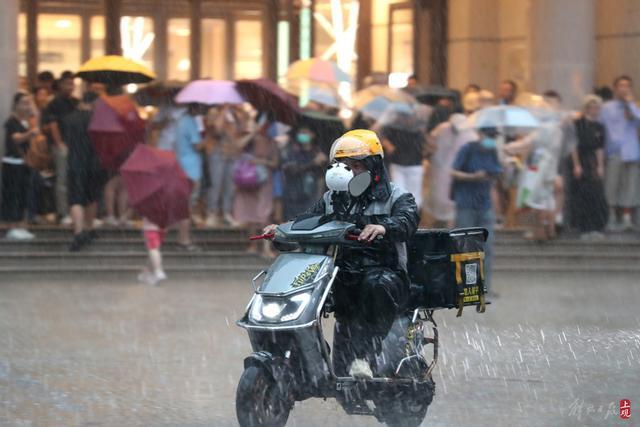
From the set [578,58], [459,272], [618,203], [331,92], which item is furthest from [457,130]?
[459,272]

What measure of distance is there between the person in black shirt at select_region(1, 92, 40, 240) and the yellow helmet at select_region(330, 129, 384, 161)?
9.76 m

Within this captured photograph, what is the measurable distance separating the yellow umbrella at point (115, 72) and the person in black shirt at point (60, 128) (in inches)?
16.5

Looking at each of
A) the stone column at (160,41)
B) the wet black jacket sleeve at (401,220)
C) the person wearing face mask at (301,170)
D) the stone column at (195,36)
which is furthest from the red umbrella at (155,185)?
the stone column at (195,36)

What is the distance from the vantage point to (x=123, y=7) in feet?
78.8

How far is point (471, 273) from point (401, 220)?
2.38 ft

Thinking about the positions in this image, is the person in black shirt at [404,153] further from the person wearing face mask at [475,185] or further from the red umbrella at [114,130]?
the red umbrella at [114,130]

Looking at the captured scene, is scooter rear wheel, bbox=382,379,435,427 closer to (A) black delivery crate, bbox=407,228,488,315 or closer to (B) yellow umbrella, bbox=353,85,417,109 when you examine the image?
(A) black delivery crate, bbox=407,228,488,315

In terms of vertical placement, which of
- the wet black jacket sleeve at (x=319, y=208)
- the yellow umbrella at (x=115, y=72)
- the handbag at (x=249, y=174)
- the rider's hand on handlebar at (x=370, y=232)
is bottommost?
the handbag at (x=249, y=174)

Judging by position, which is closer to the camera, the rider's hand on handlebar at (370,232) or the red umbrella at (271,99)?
the rider's hand on handlebar at (370,232)

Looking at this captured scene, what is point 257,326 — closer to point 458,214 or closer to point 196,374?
point 196,374

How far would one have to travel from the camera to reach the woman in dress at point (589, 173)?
17.5 m

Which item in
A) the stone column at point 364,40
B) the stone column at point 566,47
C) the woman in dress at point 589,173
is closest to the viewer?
the woman in dress at point 589,173

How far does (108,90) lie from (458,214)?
529 cm

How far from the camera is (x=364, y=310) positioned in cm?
710
